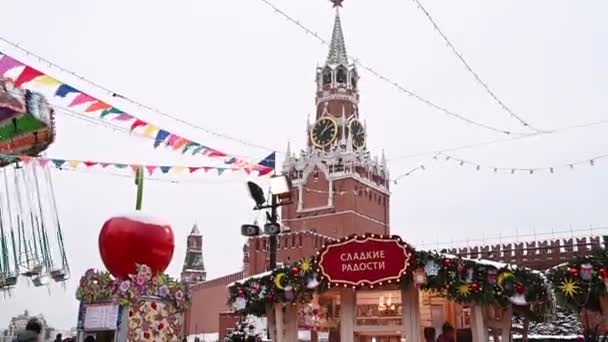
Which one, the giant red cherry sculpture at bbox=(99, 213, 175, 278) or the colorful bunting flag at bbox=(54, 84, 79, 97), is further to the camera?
the giant red cherry sculpture at bbox=(99, 213, 175, 278)

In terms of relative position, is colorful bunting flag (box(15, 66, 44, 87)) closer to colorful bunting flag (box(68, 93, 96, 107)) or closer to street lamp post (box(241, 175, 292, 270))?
colorful bunting flag (box(68, 93, 96, 107))

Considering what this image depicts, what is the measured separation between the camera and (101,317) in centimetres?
1074

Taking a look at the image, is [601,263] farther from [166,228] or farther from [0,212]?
[0,212]

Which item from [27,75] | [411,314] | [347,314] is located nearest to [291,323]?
[347,314]

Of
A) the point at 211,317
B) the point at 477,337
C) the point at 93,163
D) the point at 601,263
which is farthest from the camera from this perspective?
the point at 211,317

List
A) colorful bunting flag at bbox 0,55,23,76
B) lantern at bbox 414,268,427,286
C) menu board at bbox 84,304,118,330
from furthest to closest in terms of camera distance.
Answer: lantern at bbox 414,268,427,286
menu board at bbox 84,304,118,330
colorful bunting flag at bbox 0,55,23,76

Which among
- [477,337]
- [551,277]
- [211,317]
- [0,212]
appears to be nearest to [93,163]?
[0,212]

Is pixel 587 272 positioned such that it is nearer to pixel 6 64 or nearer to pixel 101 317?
pixel 101 317

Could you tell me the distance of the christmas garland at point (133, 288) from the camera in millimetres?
→ 10000

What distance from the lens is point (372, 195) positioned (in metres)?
66.6

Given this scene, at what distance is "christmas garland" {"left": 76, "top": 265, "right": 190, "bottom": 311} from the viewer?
1000 centimetres

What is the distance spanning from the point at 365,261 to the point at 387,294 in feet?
3.43

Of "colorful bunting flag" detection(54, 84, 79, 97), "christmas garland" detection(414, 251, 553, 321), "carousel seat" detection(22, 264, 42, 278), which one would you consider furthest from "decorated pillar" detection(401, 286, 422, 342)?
"carousel seat" detection(22, 264, 42, 278)

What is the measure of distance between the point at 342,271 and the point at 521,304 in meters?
3.16
